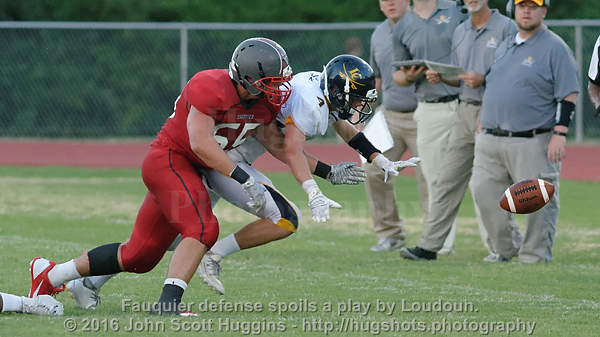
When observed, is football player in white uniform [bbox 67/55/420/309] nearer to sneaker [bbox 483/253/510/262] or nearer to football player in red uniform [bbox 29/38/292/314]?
football player in red uniform [bbox 29/38/292/314]

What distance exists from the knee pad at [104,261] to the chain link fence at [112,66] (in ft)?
30.7

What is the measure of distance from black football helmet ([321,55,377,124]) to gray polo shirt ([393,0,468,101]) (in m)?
2.21

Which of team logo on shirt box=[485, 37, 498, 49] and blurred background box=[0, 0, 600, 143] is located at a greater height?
team logo on shirt box=[485, 37, 498, 49]

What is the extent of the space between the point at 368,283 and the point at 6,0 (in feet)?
41.5

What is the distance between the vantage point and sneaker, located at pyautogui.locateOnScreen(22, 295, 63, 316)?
4.30 m

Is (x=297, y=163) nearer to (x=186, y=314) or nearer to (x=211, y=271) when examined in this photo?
(x=211, y=271)

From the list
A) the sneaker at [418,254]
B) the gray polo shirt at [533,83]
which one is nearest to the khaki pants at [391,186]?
the sneaker at [418,254]

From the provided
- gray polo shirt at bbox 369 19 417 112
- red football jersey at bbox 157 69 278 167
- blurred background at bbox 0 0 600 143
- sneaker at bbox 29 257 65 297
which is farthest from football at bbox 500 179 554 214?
blurred background at bbox 0 0 600 143

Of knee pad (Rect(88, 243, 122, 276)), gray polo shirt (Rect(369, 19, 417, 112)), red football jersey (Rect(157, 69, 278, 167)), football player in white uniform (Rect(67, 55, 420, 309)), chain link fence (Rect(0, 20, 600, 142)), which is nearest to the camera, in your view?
red football jersey (Rect(157, 69, 278, 167))

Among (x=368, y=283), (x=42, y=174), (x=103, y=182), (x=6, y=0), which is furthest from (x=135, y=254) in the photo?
(x=6, y=0)

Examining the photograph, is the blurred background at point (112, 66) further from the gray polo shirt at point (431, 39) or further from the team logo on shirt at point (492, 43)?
the team logo on shirt at point (492, 43)

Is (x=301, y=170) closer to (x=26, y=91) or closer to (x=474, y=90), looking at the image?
(x=474, y=90)

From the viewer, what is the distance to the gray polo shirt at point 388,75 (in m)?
7.22

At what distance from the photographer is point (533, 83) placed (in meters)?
6.09
